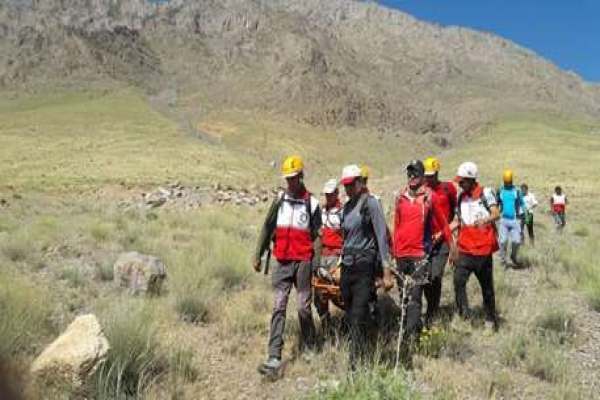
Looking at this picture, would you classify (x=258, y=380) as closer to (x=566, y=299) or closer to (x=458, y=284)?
(x=458, y=284)

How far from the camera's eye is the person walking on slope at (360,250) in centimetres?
596

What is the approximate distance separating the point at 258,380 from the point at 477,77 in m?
142

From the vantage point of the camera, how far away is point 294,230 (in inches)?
248

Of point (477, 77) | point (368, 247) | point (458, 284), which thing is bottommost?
point (458, 284)

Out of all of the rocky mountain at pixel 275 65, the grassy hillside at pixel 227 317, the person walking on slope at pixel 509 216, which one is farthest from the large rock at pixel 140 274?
the rocky mountain at pixel 275 65

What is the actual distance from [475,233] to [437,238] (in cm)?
53

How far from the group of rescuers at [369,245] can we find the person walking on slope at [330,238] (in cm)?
1

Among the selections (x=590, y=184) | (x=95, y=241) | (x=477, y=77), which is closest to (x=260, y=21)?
(x=477, y=77)

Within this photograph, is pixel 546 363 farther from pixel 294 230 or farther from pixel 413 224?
pixel 294 230

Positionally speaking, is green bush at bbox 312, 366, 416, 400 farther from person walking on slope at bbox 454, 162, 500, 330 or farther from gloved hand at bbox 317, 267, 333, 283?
person walking on slope at bbox 454, 162, 500, 330

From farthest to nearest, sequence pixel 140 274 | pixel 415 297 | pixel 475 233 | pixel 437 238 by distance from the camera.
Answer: pixel 140 274 < pixel 475 233 < pixel 437 238 < pixel 415 297

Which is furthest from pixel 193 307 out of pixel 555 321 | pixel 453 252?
pixel 555 321

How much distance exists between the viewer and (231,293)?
9273mm

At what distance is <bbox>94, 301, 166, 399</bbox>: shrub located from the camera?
16.8ft
